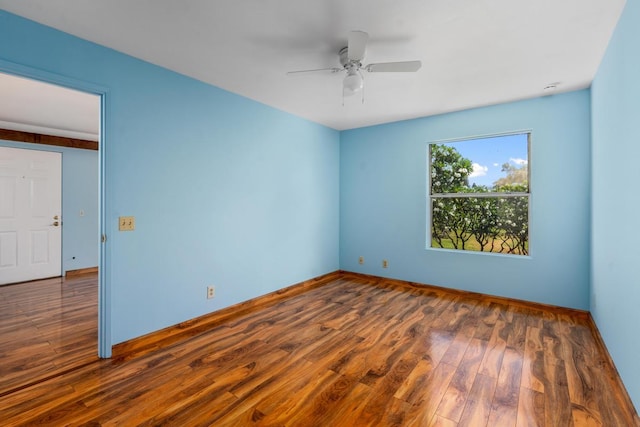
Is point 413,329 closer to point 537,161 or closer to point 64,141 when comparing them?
point 537,161

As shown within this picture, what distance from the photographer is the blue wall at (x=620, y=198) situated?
5.70ft

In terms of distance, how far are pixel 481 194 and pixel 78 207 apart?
6654mm

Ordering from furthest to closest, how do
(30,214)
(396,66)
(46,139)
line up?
1. (46,139)
2. (30,214)
3. (396,66)

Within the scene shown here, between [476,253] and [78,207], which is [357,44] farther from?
[78,207]

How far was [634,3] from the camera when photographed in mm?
1708

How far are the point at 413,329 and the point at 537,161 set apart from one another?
248 centimetres

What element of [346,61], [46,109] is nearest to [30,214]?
[46,109]

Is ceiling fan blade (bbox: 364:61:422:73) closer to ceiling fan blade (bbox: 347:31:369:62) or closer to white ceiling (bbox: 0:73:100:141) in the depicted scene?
ceiling fan blade (bbox: 347:31:369:62)

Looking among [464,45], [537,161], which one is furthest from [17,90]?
[537,161]

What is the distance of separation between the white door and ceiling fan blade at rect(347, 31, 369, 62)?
18.2ft

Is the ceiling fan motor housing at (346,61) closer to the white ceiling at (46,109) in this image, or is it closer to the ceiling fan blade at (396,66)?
the ceiling fan blade at (396,66)

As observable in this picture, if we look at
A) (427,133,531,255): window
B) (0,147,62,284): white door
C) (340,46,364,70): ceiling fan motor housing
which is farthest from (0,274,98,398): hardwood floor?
(427,133,531,255): window

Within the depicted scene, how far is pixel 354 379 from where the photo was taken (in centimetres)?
212

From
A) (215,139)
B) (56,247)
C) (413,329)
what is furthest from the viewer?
(56,247)
